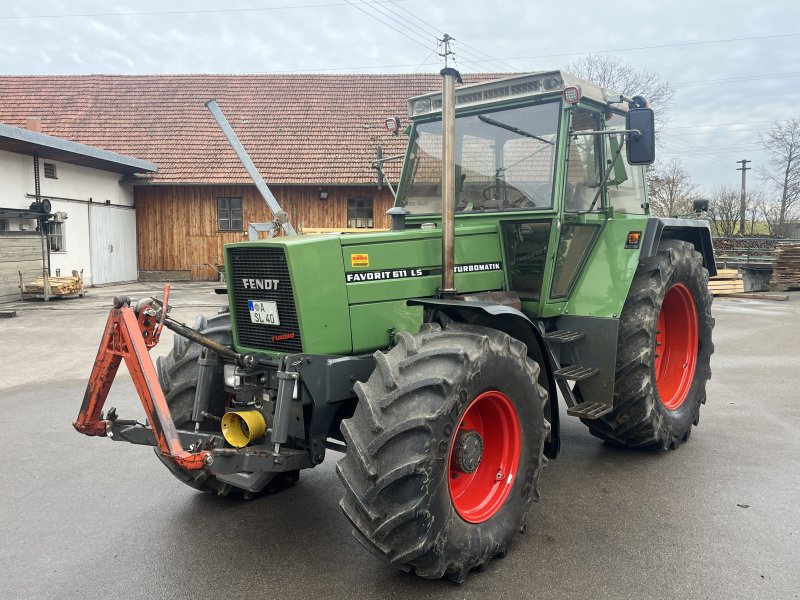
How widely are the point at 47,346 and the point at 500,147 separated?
26.6 feet

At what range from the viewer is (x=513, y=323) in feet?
12.8

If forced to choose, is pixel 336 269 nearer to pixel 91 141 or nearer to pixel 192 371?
pixel 192 371

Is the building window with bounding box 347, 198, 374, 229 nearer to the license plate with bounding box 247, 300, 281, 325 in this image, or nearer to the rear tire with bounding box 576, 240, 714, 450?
the rear tire with bounding box 576, 240, 714, 450

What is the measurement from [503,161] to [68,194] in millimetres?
15905

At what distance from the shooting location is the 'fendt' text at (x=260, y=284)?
11.9ft

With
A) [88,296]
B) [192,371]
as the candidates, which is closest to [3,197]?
[88,296]

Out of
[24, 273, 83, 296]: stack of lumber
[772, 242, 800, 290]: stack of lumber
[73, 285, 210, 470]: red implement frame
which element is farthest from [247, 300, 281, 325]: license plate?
[772, 242, 800, 290]: stack of lumber

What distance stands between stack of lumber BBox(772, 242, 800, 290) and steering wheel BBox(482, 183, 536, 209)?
57.8 feet

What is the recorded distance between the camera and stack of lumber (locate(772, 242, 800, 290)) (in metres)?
19.0

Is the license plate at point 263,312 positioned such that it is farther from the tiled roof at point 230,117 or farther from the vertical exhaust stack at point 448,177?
the tiled roof at point 230,117

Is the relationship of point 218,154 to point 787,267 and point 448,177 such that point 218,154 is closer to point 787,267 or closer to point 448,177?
point 787,267

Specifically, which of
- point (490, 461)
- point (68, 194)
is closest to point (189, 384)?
point (490, 461)

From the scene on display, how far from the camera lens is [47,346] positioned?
32.6 feet

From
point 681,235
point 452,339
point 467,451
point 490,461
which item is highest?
point 681,235
